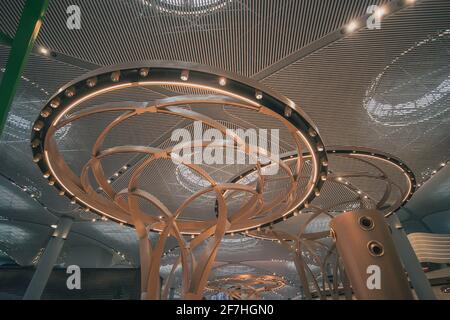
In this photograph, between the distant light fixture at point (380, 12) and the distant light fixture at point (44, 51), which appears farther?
the distant light fixture at point (44, 51)

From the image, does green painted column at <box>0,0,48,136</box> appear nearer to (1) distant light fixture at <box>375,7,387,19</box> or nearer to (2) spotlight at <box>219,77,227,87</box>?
(2) spotlight at <box>219,77,227,87</box>

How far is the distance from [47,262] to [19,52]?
17.9 meters

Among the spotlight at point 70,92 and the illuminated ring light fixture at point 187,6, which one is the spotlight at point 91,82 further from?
the illuminated ring light fixture at point 187,6

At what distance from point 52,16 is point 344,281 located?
16669 mm

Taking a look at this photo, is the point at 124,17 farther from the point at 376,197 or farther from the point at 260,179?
the point at 376,197

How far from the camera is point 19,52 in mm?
7035

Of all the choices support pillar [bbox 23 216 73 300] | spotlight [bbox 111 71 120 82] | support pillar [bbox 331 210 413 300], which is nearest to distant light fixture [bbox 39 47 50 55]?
spotlight [bbox 111 71 120 82]

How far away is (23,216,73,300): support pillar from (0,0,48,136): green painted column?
16730mm

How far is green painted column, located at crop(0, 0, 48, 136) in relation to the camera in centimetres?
662

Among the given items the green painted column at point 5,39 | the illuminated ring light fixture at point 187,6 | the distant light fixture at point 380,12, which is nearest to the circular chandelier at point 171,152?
the illuminated ring light fixture at point 187,6

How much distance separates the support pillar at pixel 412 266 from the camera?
18891 mm

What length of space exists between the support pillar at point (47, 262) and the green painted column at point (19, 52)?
16.7 meters

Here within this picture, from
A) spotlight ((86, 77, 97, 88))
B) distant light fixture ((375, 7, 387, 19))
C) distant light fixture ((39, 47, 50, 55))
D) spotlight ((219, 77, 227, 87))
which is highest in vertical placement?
distant light fixture ((39, 47, 50, 55))

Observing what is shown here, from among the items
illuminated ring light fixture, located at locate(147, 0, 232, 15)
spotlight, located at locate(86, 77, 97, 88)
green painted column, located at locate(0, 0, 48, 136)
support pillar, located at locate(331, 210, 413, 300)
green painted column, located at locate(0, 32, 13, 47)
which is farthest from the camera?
green painted column, located at locate(0, 32, 13, 47)
